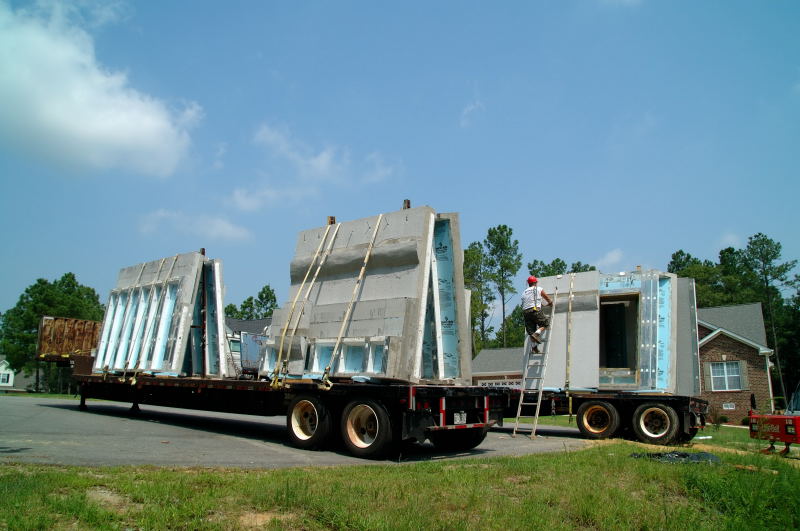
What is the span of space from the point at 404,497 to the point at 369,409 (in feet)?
11.9

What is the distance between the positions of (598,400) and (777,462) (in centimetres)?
494

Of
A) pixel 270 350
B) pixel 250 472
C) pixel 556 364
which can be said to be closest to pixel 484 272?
pixel 556 364

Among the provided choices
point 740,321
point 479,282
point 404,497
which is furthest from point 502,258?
point 404,497

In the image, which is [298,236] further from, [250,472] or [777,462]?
[777,462]

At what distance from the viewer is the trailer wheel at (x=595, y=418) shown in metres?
13.0

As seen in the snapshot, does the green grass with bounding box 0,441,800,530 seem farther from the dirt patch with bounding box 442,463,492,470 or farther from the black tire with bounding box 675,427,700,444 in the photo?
the black tire with bounding box 675,427,700,444

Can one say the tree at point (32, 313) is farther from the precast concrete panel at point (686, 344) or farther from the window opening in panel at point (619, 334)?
the precast concrete panel at point (686, 344)

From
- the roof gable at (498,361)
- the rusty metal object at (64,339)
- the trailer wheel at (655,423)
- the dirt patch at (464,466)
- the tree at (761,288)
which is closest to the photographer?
the dirt patch at (464,466)

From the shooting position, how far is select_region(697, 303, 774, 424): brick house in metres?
28.4

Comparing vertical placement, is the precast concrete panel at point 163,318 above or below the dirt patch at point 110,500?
above

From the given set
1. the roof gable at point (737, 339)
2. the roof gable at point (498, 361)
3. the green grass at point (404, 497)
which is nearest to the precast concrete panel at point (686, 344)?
the green grass at point (404, 497)

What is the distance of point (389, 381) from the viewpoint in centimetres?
930

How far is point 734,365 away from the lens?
1155 inches

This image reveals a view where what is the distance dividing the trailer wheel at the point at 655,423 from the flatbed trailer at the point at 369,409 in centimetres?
346
